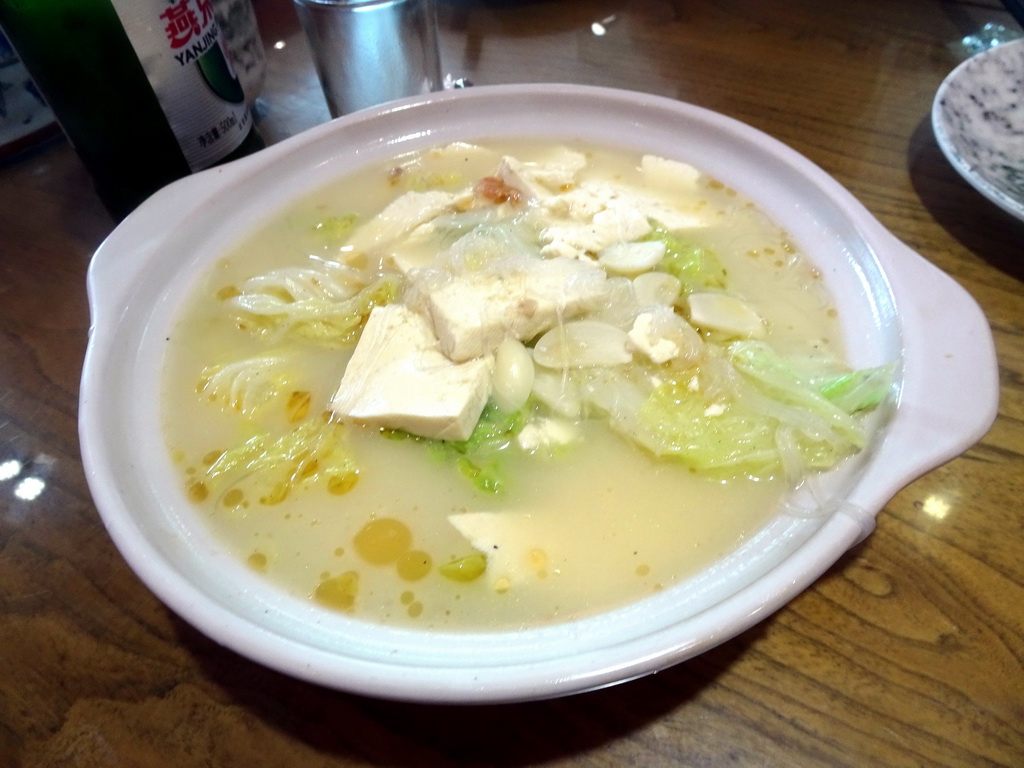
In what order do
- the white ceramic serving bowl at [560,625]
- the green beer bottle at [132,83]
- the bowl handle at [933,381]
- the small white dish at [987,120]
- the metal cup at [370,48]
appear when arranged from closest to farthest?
1. the white ceramic serving bowl at [560,625]
2. the bowl handle at [933,381]
3. the green beer bottle at [132,83]
4. the small white dish at [987,120]
5. the metal cup at [370,48]

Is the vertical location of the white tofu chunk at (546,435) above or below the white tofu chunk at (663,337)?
below

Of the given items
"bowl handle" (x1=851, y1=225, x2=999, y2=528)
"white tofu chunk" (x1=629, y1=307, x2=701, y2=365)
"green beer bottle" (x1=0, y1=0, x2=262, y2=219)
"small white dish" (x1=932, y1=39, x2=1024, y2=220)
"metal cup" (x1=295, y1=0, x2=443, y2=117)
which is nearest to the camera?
"bowl handle" (x1=851, y1=225, x2=999, y2=528)

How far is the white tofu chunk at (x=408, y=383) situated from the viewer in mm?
988

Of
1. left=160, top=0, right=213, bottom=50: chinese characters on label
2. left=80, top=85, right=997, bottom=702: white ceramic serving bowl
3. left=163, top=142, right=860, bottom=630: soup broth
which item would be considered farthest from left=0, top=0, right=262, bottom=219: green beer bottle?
left=163, top=142, right=860, bottom=630: soup broth

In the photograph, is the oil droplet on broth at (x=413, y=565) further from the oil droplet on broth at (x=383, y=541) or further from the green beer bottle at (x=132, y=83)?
the green beer bottle at (x=132, y=83)

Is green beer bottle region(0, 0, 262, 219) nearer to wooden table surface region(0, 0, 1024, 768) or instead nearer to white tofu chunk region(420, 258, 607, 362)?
wooden table surface region(0, 0, 1024, 768)

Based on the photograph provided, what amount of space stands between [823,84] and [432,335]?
1.46 meters

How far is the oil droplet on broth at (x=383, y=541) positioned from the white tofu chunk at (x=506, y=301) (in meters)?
0.29

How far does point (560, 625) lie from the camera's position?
2.68 feet

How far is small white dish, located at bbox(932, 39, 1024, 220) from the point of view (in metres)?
1.36

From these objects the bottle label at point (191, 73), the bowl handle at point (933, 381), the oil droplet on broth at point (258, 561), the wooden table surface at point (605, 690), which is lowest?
the wooden table surface at point (605, 690)

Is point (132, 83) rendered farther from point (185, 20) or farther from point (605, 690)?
point (605, 690)

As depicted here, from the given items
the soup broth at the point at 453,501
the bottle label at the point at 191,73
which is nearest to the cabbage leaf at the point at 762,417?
the soup broth at the point at 453,501

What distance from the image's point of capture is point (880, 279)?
1063mm
